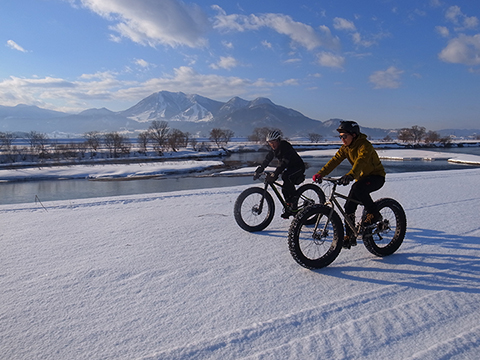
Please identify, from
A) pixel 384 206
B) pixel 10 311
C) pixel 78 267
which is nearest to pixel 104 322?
pixel 10 311

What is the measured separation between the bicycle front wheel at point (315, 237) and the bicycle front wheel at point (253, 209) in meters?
1.31

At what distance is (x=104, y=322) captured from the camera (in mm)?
2479

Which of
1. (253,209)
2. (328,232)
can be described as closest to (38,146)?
(253,209)

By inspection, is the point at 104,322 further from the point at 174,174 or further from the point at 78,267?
the point at 174,174

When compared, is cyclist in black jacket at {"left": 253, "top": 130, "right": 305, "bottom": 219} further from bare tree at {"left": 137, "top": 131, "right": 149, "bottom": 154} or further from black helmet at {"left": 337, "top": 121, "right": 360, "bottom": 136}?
bare tree at {"left": 137, "top": 131, "right": 149, "bottom": 154}

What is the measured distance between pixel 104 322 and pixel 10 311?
37.0 inches

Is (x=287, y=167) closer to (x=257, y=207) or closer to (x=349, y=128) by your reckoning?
(x=257, y=207)

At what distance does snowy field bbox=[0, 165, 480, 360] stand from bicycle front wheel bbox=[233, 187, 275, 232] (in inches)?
10.0

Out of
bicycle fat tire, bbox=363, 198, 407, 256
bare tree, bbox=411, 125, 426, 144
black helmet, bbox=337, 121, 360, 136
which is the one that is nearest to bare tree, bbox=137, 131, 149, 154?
black helmet, bbox=337, 121, 360, 136

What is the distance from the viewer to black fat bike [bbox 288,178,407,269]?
3369 millimetres

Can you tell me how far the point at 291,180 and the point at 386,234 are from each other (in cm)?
173

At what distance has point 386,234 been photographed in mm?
3984

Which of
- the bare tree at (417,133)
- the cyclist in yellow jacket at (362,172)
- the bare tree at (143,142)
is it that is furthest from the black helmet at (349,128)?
the bare tree at (417,133)

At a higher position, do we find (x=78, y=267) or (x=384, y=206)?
(x=384, y=206)
